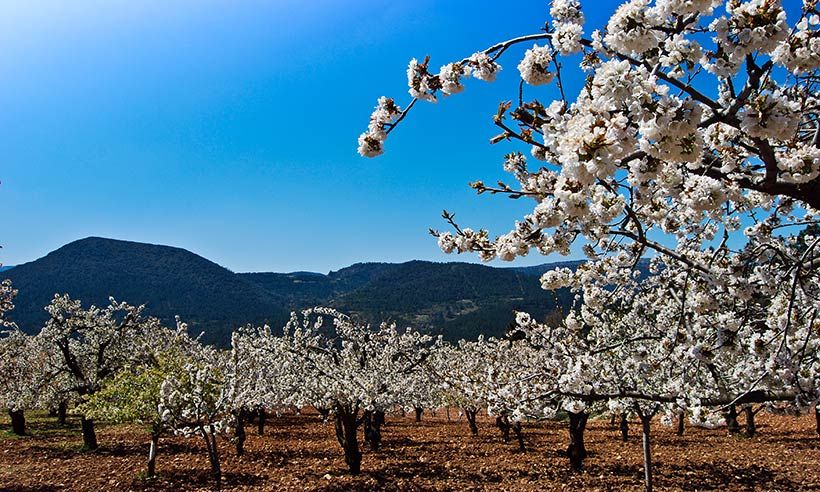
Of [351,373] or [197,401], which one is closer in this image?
[197,401]

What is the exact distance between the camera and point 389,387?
16859 millimetres

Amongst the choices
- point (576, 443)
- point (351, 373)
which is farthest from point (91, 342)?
point (576, 443)

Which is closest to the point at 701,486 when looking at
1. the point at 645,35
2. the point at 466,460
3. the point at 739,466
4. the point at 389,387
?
the point at 739,466

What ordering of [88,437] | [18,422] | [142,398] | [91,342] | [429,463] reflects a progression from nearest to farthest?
[142,398], [429,463], [88,437], [91,342], [18,422]

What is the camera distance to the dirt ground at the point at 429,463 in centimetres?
1414

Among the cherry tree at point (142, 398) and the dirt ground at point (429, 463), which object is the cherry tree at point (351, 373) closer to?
the dirt ground at point (429, 463)

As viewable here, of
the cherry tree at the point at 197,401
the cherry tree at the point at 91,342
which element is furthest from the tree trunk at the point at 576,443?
the cherry tree at the point at 91,342

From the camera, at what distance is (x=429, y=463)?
17516 millimetres

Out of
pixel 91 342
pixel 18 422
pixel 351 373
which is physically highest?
pixel 91 342

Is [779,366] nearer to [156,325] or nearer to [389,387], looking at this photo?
[389,387]

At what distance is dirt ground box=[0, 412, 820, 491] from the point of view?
46.4 feet

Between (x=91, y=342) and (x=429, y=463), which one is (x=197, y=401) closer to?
(x=429, y=463)

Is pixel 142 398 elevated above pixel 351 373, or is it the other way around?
pixel 351 373

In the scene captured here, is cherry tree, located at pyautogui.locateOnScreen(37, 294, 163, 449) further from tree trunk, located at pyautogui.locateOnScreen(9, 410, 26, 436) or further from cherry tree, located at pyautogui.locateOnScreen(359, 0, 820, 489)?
cherry tree, located at pyautogui.locateOnScreen(359, 0, 820, 489)
